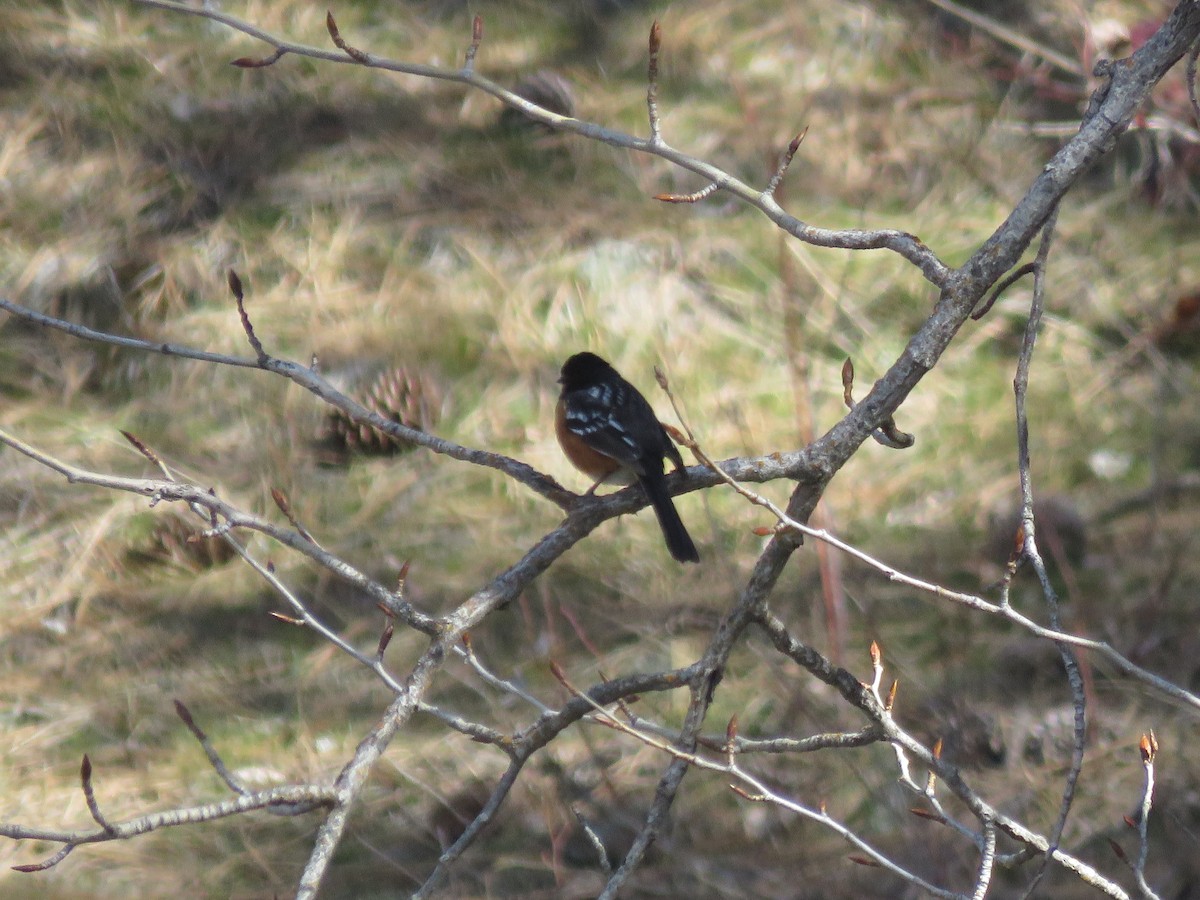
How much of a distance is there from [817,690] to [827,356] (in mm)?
1953

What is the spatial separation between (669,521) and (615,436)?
0.43 meters

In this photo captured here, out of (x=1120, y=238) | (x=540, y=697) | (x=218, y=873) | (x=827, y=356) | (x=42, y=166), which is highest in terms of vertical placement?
(x=1120, y=238)

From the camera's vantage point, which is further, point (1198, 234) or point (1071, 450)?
point (1198, 234)

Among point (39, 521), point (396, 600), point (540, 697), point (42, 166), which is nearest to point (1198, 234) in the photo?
point (540, 697)

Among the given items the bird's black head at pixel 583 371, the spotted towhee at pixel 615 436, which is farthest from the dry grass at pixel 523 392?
the bird's black head at pixel 583 371

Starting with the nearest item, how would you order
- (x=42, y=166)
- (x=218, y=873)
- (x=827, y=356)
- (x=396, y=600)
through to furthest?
(x=396, y=600) < (x=218, y=873) < (x=827, y=356) < (x=42, y=166)

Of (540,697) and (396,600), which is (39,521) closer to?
(540,697)

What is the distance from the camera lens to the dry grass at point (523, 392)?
3738mm

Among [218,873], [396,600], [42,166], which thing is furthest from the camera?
[42,166]

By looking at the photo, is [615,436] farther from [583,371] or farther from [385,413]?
[385,413]

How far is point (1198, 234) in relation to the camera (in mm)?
5789

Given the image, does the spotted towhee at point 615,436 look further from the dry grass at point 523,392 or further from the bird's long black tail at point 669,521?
the dry grass at point 523,392

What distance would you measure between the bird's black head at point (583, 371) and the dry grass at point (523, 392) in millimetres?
653

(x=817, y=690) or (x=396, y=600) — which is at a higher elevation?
(x=817, y=690)
